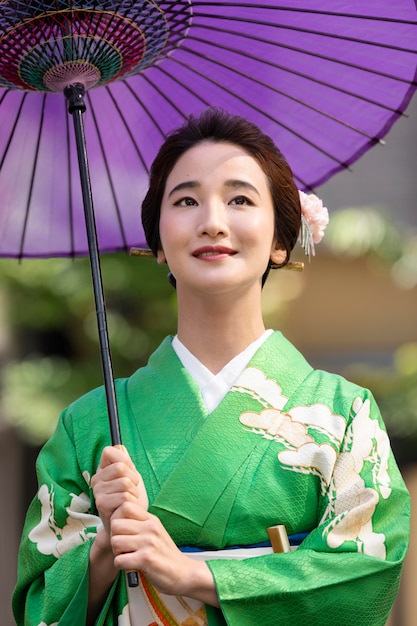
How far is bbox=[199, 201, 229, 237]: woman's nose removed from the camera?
277 centimetres

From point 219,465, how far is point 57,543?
452 mm

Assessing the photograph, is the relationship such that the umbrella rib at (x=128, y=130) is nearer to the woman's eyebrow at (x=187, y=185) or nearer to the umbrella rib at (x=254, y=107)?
the umbrella rib at (x=254, y=107)

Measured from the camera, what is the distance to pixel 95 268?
2.68m

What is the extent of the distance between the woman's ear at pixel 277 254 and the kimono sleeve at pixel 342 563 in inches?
21.9

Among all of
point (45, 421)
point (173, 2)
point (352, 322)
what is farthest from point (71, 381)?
point (173, 2)

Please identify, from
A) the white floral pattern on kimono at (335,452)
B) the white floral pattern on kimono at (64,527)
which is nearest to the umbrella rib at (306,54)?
the white floral pattern on kimono at (335,452)

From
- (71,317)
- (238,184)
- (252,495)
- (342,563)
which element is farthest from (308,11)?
(71,317)

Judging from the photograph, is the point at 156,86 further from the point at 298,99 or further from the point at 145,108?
the point at 298,99

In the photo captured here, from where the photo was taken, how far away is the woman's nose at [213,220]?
2.77 meters

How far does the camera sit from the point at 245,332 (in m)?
2.93

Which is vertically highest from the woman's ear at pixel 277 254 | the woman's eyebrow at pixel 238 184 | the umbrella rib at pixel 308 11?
the umbrella rib at pixel 308 11

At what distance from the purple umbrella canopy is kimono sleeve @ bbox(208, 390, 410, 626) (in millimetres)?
928

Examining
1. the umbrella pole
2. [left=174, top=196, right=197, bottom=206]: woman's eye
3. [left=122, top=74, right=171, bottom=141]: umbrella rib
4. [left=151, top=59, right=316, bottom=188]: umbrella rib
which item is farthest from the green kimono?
[left=122, top=74, right=171, bottom=141]: umbrella rib

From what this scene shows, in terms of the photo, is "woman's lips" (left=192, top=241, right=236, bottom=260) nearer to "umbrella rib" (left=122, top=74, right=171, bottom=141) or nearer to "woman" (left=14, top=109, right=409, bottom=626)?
"woman" (left=14, top=109, right=409, bottom=626)
